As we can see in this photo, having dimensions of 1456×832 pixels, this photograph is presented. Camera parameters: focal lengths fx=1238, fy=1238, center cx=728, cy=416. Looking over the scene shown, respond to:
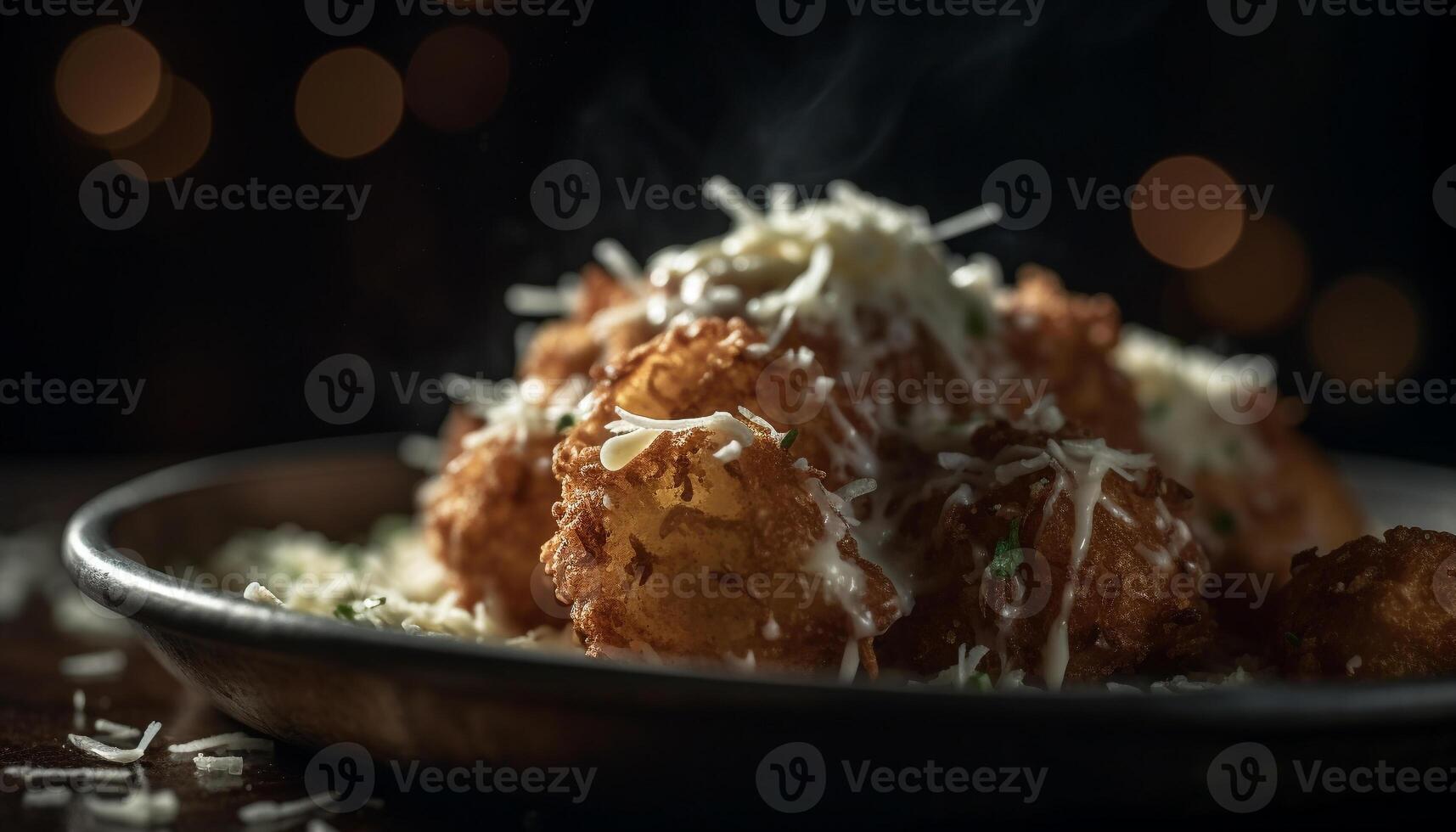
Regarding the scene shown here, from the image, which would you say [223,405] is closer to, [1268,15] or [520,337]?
[520,337]

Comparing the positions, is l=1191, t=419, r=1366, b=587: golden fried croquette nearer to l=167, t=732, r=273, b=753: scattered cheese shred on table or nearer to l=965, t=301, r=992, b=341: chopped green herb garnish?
l=965, t=301, r=992, b=341: chopped green herb garnish

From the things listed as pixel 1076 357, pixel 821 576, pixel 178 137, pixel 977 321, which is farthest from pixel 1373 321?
pixel 178 137

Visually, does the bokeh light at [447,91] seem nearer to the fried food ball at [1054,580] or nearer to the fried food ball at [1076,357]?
the fried food ball at [1076,357]

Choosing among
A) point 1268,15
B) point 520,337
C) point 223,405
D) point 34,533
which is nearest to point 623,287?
point 520,337

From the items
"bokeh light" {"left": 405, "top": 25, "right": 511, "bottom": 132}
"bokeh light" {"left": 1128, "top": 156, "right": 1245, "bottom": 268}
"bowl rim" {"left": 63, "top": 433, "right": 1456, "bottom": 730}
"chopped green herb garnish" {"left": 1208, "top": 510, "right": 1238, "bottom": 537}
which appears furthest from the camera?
"bokeh light" {"left": 1128, "top": 156, "right": 1245, "bottom": 268}

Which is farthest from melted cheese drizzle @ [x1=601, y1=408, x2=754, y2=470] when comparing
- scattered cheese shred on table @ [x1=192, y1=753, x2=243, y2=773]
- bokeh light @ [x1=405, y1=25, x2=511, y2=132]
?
bokeh light @ [x1=405, y1=25, x2=511, y2=132]

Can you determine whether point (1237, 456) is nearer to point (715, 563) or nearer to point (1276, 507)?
point (1276, 507)
